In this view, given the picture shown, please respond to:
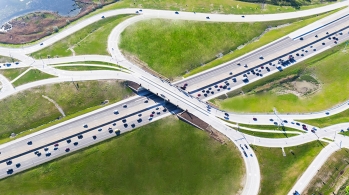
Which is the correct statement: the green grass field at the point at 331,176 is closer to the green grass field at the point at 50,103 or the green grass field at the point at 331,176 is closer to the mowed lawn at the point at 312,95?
the mowed lawn at the point at 312,95

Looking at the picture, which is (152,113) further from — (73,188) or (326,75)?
(326,75)

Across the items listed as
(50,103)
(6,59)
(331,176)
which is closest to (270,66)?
(331,176)

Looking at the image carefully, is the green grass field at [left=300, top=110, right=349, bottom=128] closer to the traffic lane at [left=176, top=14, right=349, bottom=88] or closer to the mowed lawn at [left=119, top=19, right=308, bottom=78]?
the traffic lane at [left=176, top=14, right=349, bottom=88]

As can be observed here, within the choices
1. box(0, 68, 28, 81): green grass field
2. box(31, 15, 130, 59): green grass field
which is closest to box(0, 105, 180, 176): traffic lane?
box(0, 68, 28, 81): green grass field

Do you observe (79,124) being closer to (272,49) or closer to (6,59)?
(6,59)

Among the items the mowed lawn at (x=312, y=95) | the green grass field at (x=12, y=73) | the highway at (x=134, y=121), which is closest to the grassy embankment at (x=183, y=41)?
the highway at (x=134, y=121)
